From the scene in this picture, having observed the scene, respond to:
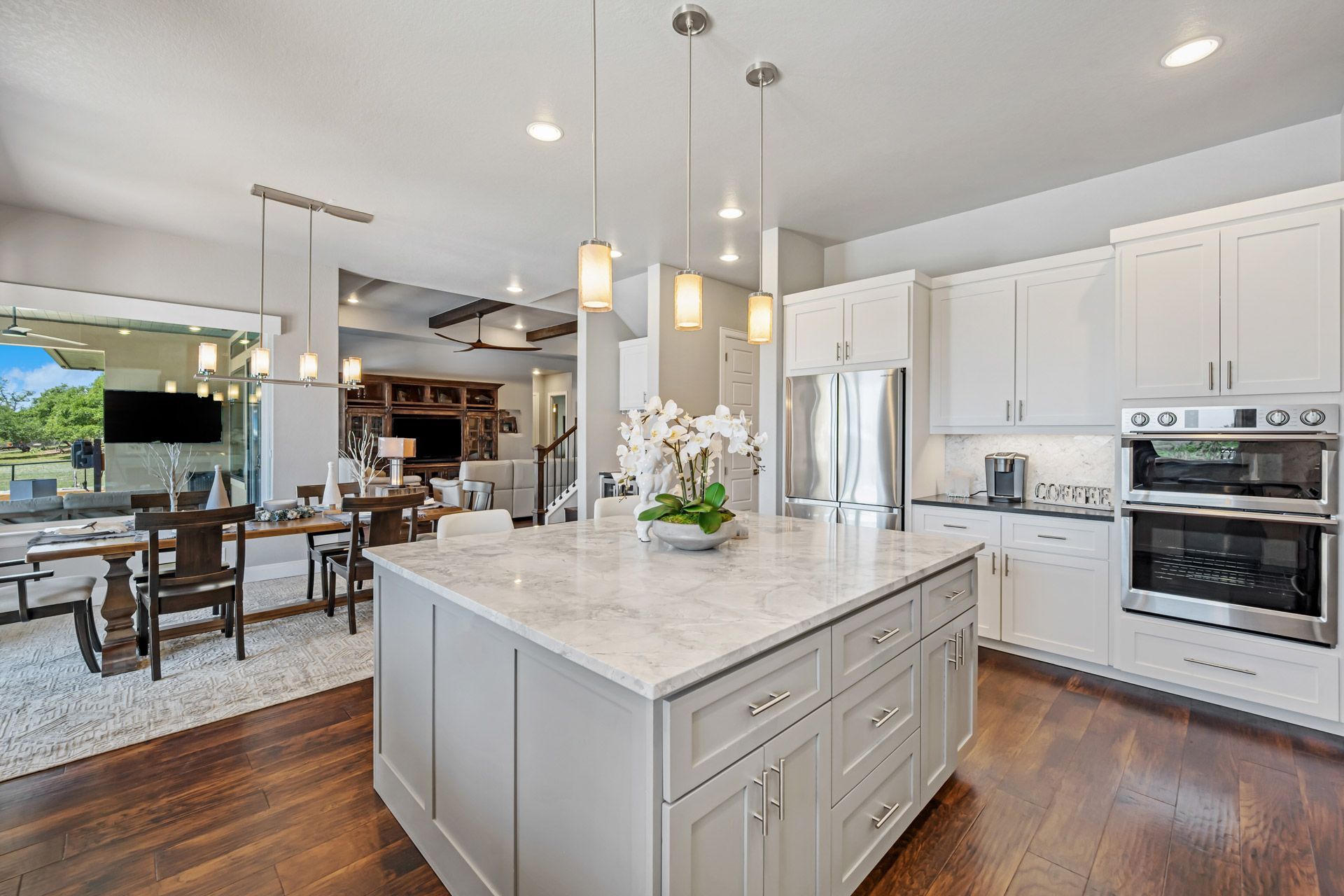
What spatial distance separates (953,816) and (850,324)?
111 inches

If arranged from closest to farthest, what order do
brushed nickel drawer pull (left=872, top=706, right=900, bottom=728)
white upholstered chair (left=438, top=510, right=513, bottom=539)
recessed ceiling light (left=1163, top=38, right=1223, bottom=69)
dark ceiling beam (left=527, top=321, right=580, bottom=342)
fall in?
brushed nickel drawer pull (left=872, top=706, right=900, bottom=728), recessed ceiling light (left=1163, top=38, right=1223, bottom=69), white upholstered chair (left=438, top=510, right=513, bottom=539), dark ceiling beam (left=527, top=321, right=580, bottom=342)

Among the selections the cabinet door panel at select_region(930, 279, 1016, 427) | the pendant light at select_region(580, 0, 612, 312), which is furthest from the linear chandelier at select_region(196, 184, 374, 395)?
the cabinet door panel at select_region(930, 279, 1016, 427)

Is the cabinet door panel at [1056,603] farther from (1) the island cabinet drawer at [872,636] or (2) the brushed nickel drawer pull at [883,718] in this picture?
(2) the brushed nickel drawer pull at [883,718]

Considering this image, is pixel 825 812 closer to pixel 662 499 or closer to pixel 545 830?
pixel 545 830

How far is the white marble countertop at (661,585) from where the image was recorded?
112 cm

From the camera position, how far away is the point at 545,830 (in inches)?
49.9

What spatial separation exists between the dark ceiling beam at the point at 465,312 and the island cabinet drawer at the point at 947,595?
6.52 m

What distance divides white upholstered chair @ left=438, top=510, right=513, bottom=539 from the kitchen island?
32cm

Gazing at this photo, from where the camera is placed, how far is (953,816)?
1.94 m

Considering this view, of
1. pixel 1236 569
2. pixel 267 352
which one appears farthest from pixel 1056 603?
pixel 267 352

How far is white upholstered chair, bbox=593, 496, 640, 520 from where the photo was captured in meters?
3.00

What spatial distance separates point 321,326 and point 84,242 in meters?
1.57

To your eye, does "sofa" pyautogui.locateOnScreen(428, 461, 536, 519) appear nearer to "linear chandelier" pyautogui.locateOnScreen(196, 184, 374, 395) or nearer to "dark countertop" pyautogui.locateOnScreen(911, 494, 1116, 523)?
"linear chandelier" pyautogui.locateOnScreen(196, 184, 374, 395)

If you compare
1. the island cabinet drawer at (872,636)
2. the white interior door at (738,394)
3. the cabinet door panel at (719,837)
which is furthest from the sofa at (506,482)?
the cabinet door panel at (719,837)
